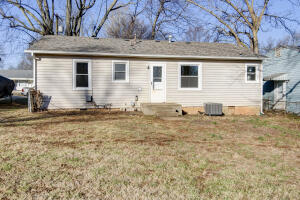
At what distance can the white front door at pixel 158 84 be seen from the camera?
11.0m

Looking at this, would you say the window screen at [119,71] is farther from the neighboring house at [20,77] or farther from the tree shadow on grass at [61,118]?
the neighboring house at [20,77]

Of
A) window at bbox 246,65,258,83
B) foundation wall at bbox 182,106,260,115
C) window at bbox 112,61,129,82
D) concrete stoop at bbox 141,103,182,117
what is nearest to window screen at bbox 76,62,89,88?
window at bbox 112,61,129,82

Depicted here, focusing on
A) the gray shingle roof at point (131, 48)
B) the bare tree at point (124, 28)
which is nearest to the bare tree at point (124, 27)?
the bare tree at point (124, 28)

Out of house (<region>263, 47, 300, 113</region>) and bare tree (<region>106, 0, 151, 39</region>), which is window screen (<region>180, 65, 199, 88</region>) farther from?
bare tree (<region>106, 0, 151, 39</region>)

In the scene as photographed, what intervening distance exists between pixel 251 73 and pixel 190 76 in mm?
3378

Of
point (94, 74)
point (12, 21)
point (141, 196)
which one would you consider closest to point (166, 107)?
point (94, 74)

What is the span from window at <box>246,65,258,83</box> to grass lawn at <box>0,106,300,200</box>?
5925mm

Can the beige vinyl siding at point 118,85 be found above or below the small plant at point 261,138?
above

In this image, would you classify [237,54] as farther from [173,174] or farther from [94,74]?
[173,174]

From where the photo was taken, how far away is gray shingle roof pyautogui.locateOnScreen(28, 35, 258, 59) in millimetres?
10311

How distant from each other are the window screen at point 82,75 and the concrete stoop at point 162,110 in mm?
2901

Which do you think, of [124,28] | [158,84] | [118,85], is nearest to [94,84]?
Result: [118,85]

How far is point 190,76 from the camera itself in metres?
11.3

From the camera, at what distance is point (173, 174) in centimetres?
342
